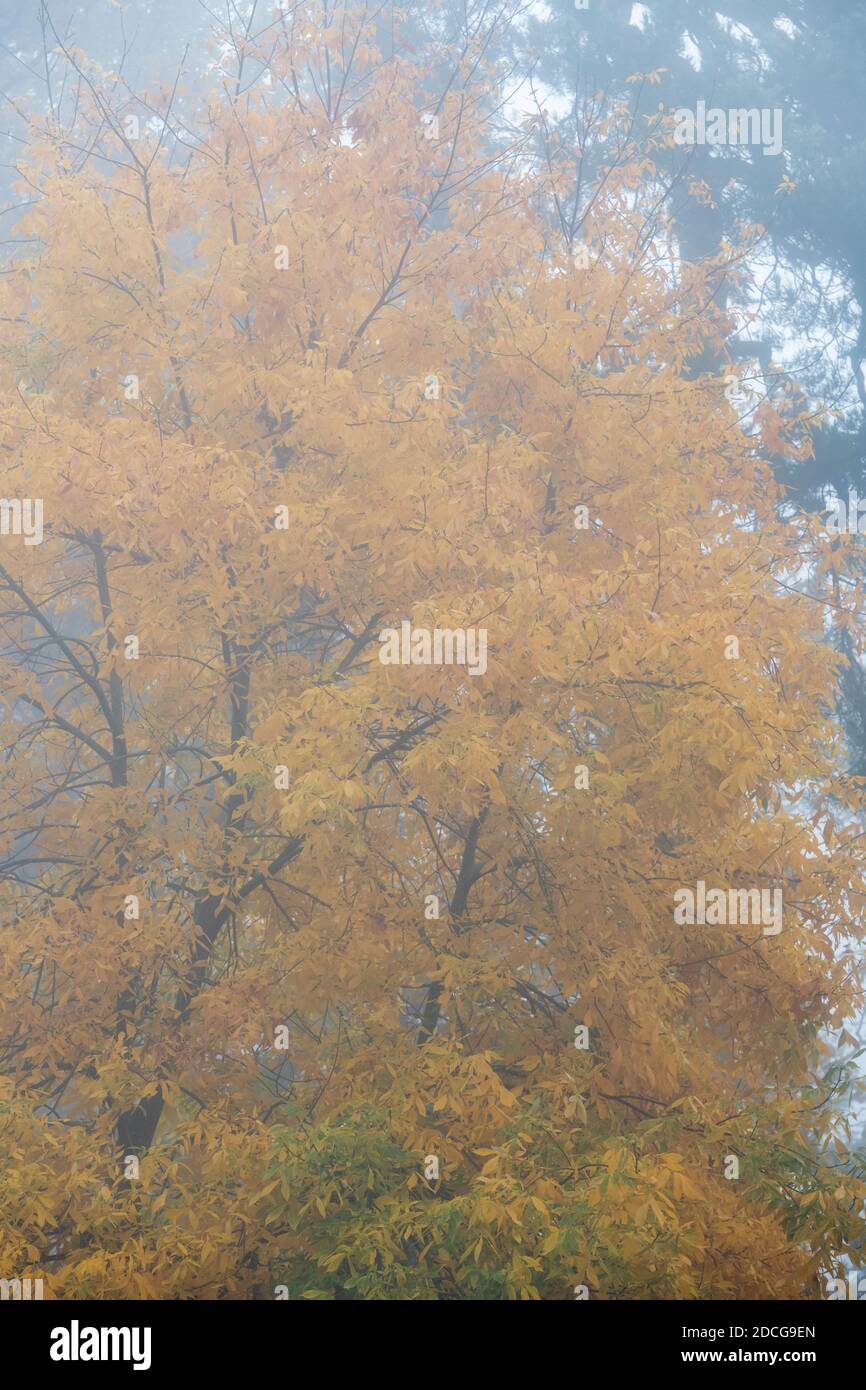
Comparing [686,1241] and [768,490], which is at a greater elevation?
[768,490]

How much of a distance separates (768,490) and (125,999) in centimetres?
609

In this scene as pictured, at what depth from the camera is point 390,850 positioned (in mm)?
7320

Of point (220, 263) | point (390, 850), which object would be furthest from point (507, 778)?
point (220, 263)

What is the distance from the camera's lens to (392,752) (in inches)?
271

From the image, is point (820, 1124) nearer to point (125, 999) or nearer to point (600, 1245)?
point (600, 1245)

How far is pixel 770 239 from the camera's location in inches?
598

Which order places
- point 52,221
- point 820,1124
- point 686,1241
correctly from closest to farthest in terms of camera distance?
point 686,1241, point 820,1124, point 52,221

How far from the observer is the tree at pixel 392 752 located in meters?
5.86

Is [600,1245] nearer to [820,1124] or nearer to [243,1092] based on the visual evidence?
[820,1124]

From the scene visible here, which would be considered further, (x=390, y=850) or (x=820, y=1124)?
(x=390, y=850)

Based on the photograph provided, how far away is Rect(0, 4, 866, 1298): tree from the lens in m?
5.86

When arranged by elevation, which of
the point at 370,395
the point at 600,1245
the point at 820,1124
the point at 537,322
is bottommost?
the point at 600,1245
